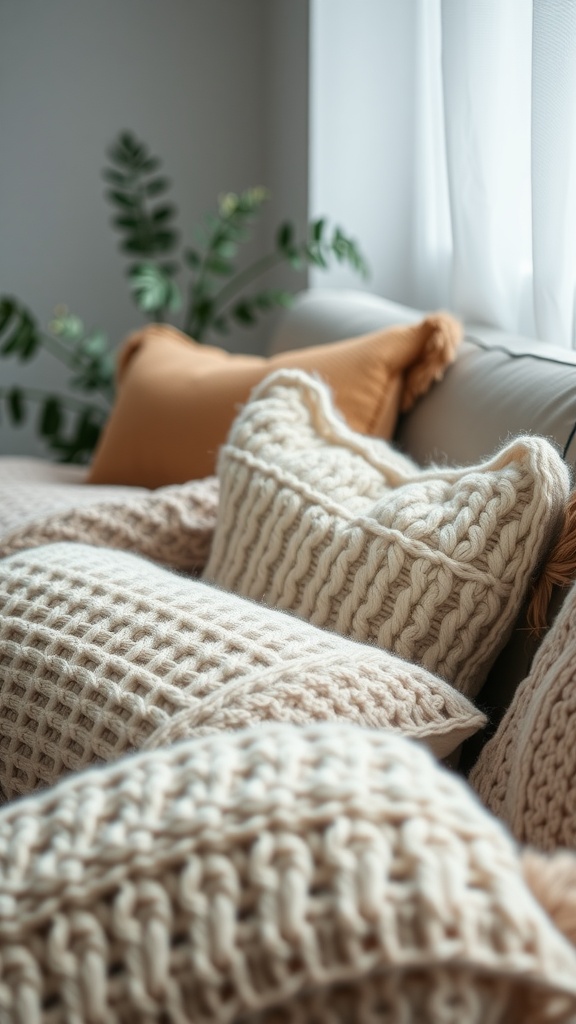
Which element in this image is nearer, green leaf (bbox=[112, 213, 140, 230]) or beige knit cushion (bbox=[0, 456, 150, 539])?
beige knit cushion (bbox=[0, 456, 150, 539])

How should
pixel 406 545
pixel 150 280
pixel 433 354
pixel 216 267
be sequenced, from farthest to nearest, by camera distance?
pixel 216 267, pixel 150 280, pixel 433 354, pixel 406 545

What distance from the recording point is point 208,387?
151 cm

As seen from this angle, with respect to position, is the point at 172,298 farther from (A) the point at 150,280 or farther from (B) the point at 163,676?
(B) the point at 163,676

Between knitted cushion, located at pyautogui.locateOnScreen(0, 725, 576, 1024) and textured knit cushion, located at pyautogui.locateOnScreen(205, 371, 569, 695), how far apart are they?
30 centimetres

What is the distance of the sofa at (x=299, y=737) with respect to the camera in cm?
42

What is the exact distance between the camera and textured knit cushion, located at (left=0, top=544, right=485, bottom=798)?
681 mm

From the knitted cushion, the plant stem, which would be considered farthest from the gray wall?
the knitted cushion

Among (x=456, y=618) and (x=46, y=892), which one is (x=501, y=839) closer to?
(x=46, y=892)

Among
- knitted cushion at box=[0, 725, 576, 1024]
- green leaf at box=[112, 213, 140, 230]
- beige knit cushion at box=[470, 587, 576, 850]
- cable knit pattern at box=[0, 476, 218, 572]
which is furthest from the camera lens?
green leaf at box=[112, 213, 140, 230]

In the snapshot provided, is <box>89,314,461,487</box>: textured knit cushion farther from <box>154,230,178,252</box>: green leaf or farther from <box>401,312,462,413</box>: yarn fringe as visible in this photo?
<box>154,230,178,252</box>: green leaf

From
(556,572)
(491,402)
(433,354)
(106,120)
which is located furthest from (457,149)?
(106,120)

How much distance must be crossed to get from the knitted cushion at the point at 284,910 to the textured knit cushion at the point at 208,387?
33.9 inches

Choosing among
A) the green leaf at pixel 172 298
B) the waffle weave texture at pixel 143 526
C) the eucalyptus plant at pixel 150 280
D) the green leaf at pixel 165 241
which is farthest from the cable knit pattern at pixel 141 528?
the green leaf at pixel 165 241

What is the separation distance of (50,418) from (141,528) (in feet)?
4.31
